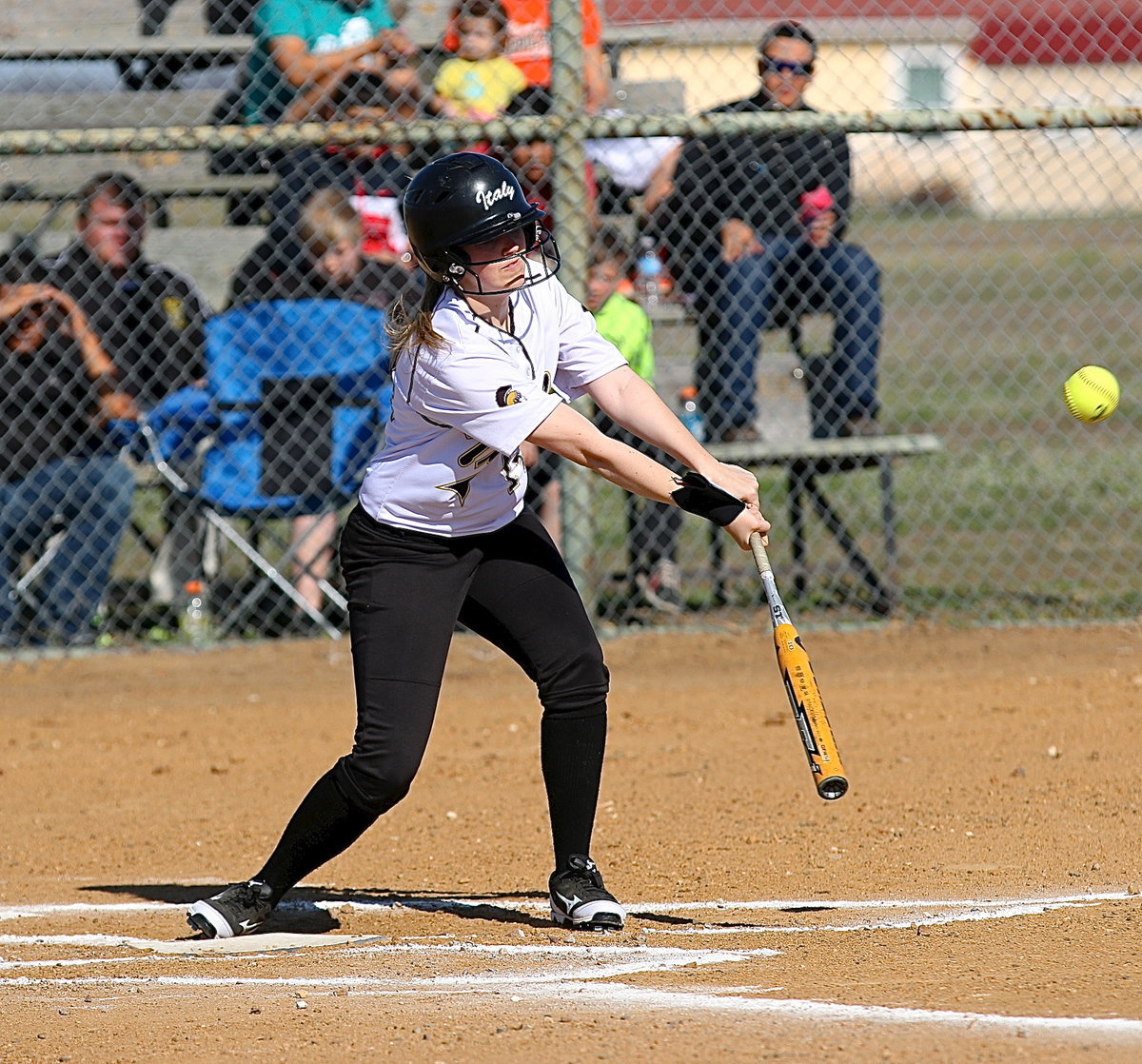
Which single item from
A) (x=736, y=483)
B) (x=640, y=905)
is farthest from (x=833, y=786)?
(x=640, y=905)

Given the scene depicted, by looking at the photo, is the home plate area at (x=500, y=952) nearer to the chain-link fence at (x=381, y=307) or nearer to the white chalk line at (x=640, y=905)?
the white chalk line at (x=640, y=905)

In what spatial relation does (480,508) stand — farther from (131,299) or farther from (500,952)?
(131,299)

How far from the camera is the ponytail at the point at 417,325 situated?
3.72 m

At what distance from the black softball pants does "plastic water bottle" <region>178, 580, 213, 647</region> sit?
3.81 m

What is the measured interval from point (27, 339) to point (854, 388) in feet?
13.0

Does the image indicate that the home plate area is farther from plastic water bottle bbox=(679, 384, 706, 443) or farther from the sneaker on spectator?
plastic water bottle bbox=(679, 384, 706, 443)

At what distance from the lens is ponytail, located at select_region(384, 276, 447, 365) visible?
3717 millimetres

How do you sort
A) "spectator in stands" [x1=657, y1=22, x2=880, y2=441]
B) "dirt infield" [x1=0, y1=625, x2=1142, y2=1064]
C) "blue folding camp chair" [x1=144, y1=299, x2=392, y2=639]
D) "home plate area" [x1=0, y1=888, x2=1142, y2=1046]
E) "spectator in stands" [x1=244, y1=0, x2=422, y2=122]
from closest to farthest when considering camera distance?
1. "dirt infield" [x1=0, y1=625, x2=1142, y2=1064]
2. "home plate area" [x1=0, y1=888, x2=1142, y2=1046]
3. "blue folding camp chair" [x1=144, y1=299, x2=392, y2=639]
4. "spectator in stands" [x1=657, y1=22, x2=880, y2=441]
5. "spectator in stands" [x1=244, y1=0, x2=422, y2=122]

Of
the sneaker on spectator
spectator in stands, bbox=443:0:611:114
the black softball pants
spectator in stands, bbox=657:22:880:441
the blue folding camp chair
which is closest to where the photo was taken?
the black softball pants

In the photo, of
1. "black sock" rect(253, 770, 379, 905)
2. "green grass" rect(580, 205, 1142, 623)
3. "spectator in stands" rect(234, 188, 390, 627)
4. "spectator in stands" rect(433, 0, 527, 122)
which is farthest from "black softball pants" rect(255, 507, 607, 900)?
"spectator in stands" rect(433, 0, 527, 122)

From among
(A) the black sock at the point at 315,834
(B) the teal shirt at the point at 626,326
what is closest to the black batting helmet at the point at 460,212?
(A) the black sock at the point at 315,834

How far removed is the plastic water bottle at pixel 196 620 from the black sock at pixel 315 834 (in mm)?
3808

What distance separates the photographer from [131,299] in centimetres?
781

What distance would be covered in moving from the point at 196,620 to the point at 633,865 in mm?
3718
